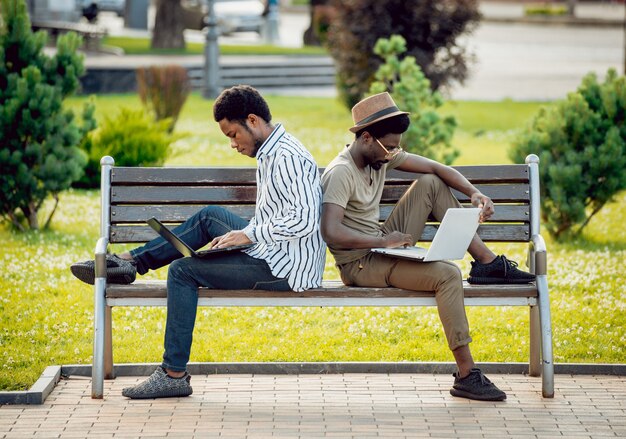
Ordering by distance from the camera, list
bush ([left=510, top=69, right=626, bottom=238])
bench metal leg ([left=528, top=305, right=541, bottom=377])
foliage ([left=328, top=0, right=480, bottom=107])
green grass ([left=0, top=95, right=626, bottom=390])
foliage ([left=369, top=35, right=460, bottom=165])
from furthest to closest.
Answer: foliage ([left=328, top=0, right=480, bottom=107]) < foliage ([left=369, top=35, right=460, bottom=165]) < bush ([left=510, top=69, right=626, bottom=238]) < green grass ([left=0, top=95, right=626, bottom=390]) < bench metal leg ([left=528, top=305, right=541, bottom=377])

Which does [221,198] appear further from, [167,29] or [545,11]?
[545,11]

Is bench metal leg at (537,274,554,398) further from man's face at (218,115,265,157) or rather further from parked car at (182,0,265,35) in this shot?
parked car at (182,0,265,35)

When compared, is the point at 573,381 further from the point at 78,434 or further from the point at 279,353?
the point at 78,434

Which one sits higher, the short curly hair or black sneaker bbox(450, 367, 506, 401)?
the short curly hair

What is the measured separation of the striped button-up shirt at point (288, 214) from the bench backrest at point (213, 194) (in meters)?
0.63

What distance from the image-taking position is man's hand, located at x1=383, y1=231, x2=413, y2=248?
5.84 metres

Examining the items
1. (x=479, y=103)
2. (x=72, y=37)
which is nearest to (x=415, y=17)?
(x=479, y=103)

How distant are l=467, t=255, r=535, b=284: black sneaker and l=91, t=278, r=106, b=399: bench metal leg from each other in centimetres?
177

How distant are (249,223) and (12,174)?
418cm

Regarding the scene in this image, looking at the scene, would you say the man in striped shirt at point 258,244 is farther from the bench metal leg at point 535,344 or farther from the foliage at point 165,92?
the foliage at point 165,92

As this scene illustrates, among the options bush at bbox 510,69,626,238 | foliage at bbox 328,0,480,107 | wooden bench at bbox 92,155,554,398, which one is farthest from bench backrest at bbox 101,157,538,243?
foliage at bbox 328,0,480,107

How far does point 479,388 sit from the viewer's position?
572 cm

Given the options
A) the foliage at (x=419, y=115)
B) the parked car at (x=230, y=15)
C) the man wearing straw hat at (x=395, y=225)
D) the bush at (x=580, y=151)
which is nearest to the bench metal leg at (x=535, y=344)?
the man wearing straw hat at (x=395, y=225)

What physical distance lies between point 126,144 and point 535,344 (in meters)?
6.94
